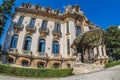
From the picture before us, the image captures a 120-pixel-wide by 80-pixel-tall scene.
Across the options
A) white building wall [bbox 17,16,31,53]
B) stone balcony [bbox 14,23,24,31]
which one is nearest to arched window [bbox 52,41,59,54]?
white building wall [bbox 17,16,31,53]

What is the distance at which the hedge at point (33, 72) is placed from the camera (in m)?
19.0

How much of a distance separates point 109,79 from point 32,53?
16.8 m

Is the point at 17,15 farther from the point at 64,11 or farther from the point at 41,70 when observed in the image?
the point at 41,70

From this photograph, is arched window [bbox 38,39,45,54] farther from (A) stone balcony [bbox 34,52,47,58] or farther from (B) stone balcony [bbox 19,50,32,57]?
(B) stone balcony [bbox 19,50,32,57]

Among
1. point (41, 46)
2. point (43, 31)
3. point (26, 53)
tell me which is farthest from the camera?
point (43, 31)

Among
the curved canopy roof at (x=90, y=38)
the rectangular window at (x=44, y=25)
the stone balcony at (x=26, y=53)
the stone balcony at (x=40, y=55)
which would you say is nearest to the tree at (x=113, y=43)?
the curved canopy roof at (x=90, y=38)

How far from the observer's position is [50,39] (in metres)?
33.3

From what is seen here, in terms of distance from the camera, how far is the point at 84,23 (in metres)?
38.0

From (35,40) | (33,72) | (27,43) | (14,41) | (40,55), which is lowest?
(33,72)

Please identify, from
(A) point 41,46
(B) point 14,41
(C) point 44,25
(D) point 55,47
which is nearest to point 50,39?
(D) point 55,47

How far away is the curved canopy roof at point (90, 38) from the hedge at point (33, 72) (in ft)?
29.9

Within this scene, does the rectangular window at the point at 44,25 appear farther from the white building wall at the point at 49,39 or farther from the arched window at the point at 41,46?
the arched window at the point at 41,46

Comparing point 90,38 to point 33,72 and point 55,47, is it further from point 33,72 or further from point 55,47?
point 33,72

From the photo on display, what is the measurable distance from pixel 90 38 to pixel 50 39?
831 cm
